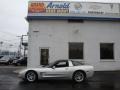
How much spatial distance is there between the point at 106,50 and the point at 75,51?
3033mm

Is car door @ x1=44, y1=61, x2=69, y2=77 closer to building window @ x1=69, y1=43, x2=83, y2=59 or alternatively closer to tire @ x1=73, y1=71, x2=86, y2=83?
tire @ x1=73, y1=71, x2=86, y2=83

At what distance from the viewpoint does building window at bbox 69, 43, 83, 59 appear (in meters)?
26.1

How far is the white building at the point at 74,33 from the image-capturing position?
84.6 ft

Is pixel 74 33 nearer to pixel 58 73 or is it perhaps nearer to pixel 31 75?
pixel 58 73

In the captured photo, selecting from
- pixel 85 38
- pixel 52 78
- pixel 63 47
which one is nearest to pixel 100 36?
pixel 85 38

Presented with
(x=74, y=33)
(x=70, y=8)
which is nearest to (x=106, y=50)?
(x=74, y=33)

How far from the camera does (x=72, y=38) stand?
2603cm

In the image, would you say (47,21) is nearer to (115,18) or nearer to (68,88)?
(115,18)

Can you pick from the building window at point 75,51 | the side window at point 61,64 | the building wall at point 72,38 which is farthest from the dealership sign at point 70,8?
the side window at point 61,64

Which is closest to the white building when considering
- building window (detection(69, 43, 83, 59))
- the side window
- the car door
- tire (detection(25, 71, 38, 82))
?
building window (detection(69, 43, 83, 59))

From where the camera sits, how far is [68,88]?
13492 mm

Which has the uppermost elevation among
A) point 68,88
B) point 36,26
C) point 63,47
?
point 36,26

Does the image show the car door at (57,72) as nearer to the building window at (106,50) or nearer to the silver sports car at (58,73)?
the silver sports car at (58,73)

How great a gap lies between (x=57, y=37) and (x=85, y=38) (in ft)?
8.74
